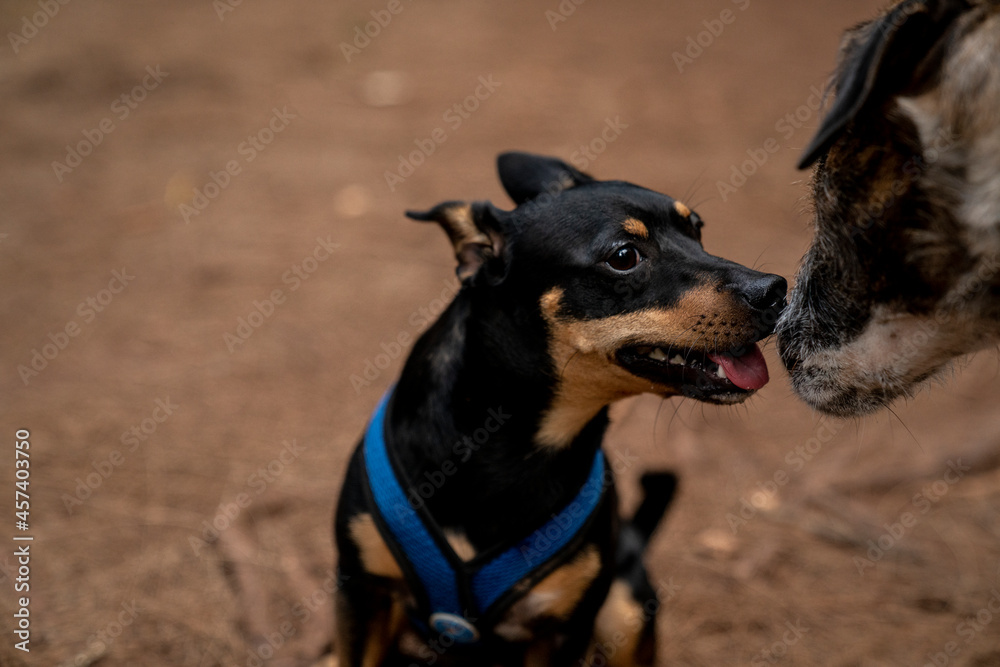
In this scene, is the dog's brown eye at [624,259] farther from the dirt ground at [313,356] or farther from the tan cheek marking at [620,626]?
the tan cheek marking at [620,626]

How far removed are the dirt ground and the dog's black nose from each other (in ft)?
1.29

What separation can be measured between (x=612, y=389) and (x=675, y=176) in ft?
17.0

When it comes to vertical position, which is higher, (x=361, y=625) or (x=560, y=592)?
(x=560, y=592)

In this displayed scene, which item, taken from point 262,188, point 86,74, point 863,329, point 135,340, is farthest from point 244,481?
point 86,74

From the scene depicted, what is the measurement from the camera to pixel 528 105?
8.77 metres
